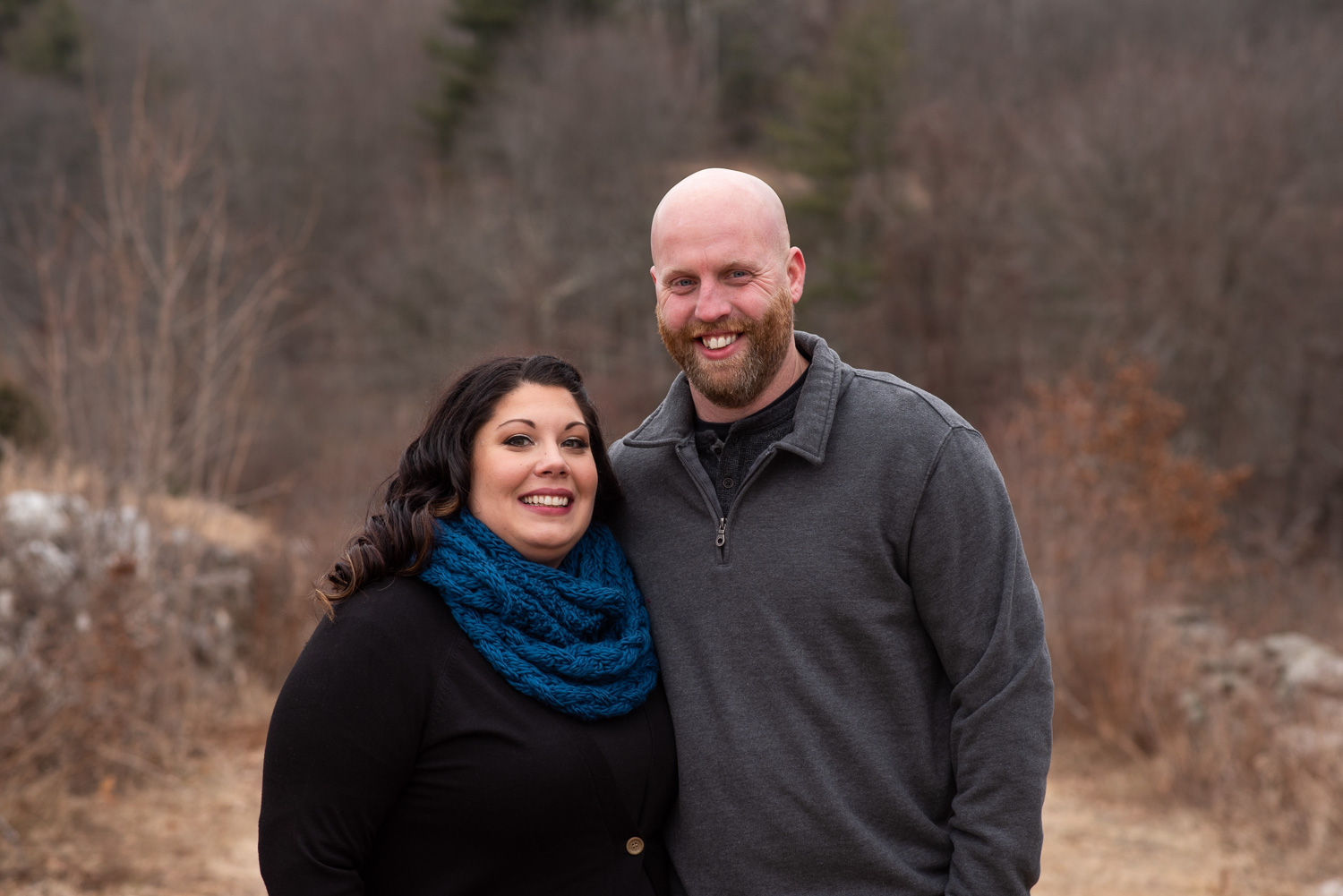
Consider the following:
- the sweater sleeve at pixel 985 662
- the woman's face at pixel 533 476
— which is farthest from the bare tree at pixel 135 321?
the sweater sleeve at pixel 985 662

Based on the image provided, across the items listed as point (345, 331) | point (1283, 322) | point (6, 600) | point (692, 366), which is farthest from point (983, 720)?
point (345, 331)

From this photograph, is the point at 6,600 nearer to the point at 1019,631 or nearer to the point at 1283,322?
the point at 1019,631

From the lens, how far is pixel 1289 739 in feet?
19.7

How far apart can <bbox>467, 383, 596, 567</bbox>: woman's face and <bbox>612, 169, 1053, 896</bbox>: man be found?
0.25 m

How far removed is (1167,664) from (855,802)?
5559 millimetres

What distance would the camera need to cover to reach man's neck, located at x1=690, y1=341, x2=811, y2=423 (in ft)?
8.39

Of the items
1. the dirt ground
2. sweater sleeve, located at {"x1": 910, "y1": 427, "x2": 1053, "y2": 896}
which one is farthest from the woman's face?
the dirt ground

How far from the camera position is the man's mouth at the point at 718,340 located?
2492 millimetres

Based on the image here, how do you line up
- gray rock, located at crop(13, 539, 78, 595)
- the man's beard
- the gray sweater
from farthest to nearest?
gray rock, located at crop(13, 539, 78, 595) < the man's beard < the gray sweater

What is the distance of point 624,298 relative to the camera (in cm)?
2500

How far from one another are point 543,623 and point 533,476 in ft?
1.03

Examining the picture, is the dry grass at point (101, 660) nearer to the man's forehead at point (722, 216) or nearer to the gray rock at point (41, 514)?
the gray rock at point (41, 514)

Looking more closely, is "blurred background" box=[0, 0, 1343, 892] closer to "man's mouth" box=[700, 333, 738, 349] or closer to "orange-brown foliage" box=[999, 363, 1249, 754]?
"orange-brown foliage" box=[999, 363, 1249, 754]

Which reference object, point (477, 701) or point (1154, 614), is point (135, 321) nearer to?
point (477, 701)
